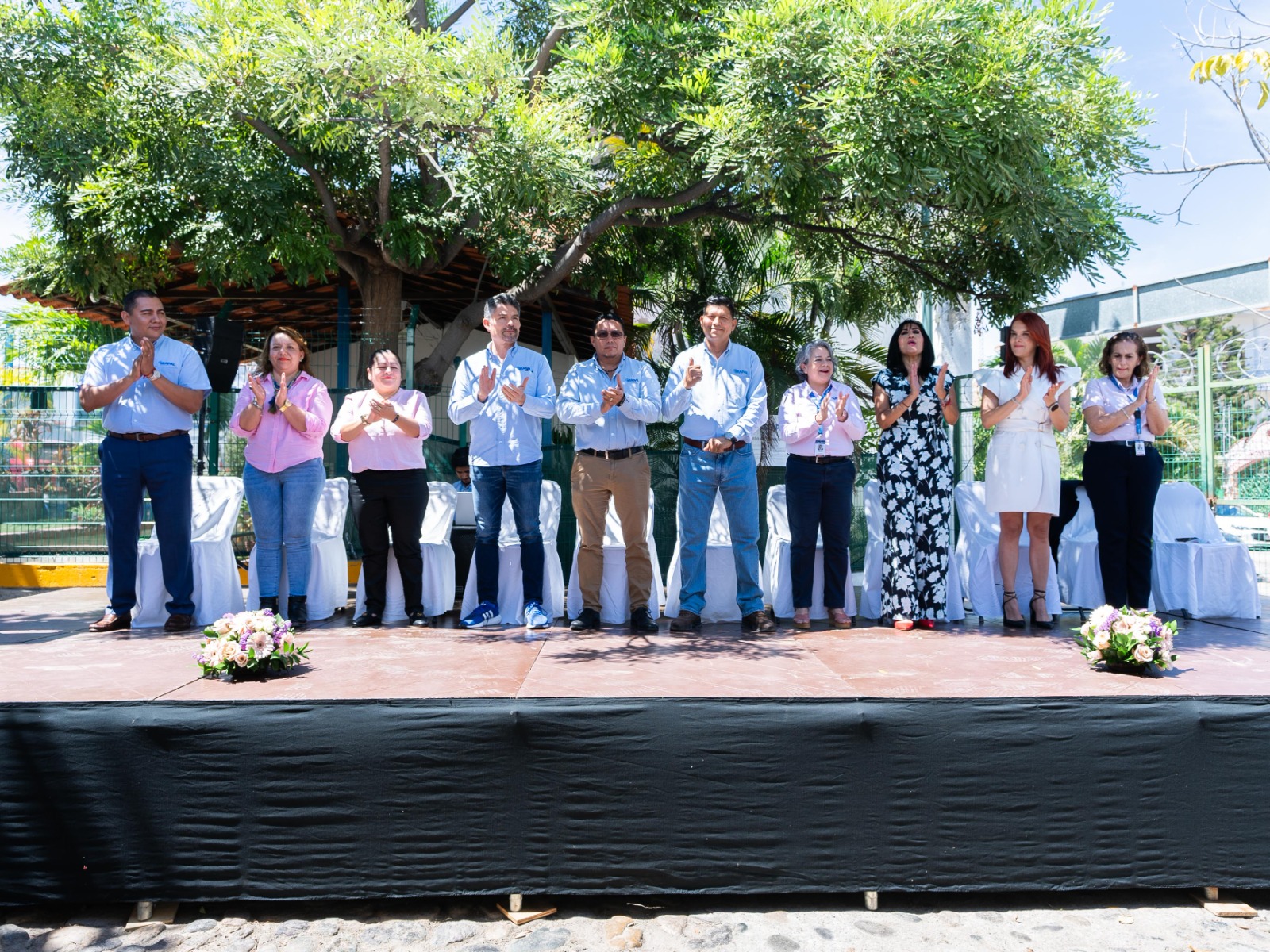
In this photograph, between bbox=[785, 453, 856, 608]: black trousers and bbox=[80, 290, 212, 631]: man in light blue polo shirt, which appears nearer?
bbox=[80, 290, 212, 631]: man in light blue polo shirt

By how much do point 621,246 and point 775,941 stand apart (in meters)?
6.10

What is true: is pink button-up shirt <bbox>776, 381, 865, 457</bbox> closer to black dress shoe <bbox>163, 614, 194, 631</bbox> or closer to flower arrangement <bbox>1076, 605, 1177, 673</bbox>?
flower arrangement <bbox>1076, 605, 1177, 673</bbox>

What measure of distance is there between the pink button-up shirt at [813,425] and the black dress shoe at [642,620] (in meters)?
1.08

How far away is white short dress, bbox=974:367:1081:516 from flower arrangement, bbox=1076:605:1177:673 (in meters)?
1.31

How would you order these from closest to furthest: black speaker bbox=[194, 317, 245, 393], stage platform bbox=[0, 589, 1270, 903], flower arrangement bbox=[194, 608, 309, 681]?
stage platform bbox=[0, 589, 1270, 903], flower arrangement bbox=[194, 608, 309, 681], black speaker bbox=[194, 317, 245, 393]

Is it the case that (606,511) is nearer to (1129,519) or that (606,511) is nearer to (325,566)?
(325,566)

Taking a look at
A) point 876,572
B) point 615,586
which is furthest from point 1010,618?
point 615,586

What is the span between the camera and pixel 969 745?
271cm

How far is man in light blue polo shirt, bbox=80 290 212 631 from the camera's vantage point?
4.39m

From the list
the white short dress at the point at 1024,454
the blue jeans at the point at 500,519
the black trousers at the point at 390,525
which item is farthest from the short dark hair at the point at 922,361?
the black trousers at the point at 390,525

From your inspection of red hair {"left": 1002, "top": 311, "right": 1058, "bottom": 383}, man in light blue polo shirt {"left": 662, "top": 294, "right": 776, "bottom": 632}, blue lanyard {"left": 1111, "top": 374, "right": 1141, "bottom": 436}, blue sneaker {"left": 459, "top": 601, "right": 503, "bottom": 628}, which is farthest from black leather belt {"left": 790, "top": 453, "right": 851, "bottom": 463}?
blue sneaker {"left": 459, "top": 601, "right": 503, "bottom": 628}

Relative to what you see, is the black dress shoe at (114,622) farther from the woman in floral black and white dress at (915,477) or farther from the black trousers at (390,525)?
the woman in floral black and white dress at (915,477)

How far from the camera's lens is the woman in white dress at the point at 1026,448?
179 inches

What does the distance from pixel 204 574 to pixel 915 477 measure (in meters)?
3.64
